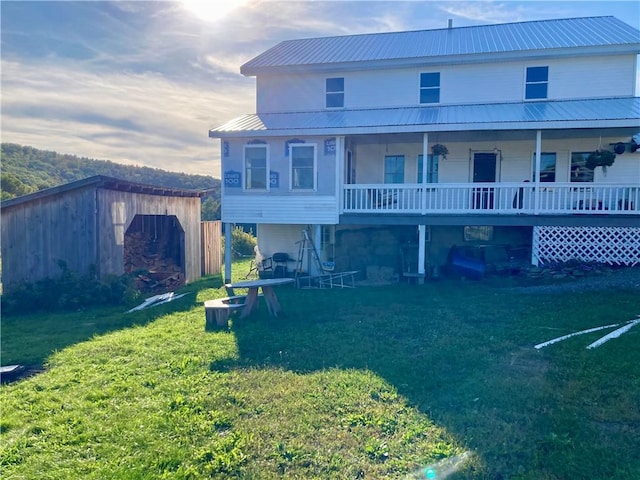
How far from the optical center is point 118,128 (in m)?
24.5

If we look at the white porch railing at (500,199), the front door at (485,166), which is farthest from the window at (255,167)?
the front door at (485,166)

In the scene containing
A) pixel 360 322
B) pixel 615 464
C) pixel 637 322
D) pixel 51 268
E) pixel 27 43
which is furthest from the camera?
pixel 51 268

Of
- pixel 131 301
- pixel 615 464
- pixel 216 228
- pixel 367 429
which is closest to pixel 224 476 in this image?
pixel 367 429

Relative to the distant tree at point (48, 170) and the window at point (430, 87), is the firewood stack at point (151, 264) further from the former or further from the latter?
the distant tree at point (48, 170)

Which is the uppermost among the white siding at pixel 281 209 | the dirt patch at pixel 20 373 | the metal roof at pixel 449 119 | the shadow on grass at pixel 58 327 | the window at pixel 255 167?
the metal roof at pixel 449 119

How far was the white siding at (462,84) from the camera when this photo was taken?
46.3 ft

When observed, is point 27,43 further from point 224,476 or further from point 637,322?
point 637,322

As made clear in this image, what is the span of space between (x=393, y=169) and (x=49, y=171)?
160 feet

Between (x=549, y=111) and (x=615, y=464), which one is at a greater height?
(x=549, y=111)

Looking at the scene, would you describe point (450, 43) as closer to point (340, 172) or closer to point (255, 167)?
point (340, 172)

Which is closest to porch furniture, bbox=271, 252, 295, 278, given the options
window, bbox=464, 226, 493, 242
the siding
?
the siding

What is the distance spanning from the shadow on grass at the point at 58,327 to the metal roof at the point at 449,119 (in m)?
6.20

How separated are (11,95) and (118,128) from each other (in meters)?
15.0

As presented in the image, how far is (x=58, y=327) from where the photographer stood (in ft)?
29.0
